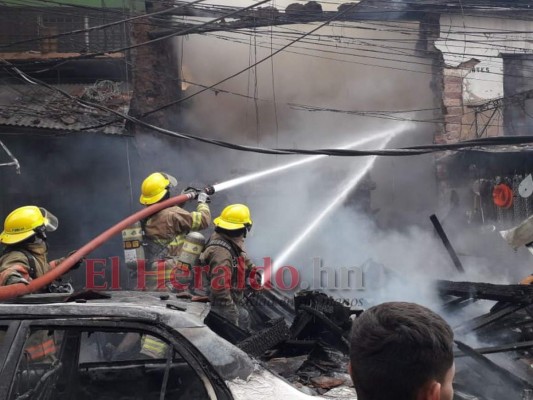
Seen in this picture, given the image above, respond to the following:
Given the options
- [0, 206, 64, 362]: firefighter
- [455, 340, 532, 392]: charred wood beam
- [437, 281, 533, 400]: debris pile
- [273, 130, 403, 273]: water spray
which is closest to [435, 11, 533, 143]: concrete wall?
[273, 130, 403, 273]: water spray

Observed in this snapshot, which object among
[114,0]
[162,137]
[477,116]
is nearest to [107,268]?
[162,137]

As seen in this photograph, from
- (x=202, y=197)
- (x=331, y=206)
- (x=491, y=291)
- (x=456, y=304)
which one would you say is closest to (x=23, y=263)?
(x=202, y=197)

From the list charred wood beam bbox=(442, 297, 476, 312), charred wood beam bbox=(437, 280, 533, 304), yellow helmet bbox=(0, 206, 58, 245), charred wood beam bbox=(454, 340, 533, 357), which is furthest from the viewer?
charred wood beam bbox=(442, 297, 476, 312)

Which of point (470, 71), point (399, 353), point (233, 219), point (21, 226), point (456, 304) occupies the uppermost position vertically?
point (470, 71)

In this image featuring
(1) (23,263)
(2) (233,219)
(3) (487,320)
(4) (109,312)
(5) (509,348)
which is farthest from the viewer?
(2) (233,219)

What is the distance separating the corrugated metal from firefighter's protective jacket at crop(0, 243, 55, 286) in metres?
4.92

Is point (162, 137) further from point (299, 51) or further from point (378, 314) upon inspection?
point (378, 314)

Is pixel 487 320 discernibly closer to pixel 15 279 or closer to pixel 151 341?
pixel 151 341

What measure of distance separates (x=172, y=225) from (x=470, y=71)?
1140 centimetres

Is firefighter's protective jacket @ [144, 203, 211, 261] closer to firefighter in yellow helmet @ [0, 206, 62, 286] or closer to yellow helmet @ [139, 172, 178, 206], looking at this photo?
yellow helmet @ [139, 172, 178, 206]

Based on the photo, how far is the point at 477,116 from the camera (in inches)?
576

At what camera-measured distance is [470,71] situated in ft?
48.9

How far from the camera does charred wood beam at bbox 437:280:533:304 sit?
511 centimetres

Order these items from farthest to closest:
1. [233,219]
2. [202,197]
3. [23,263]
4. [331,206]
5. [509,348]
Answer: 1. [331,206]
2. [202,197]
3. [233,219]
4. [23,263]
5. [509,348]
